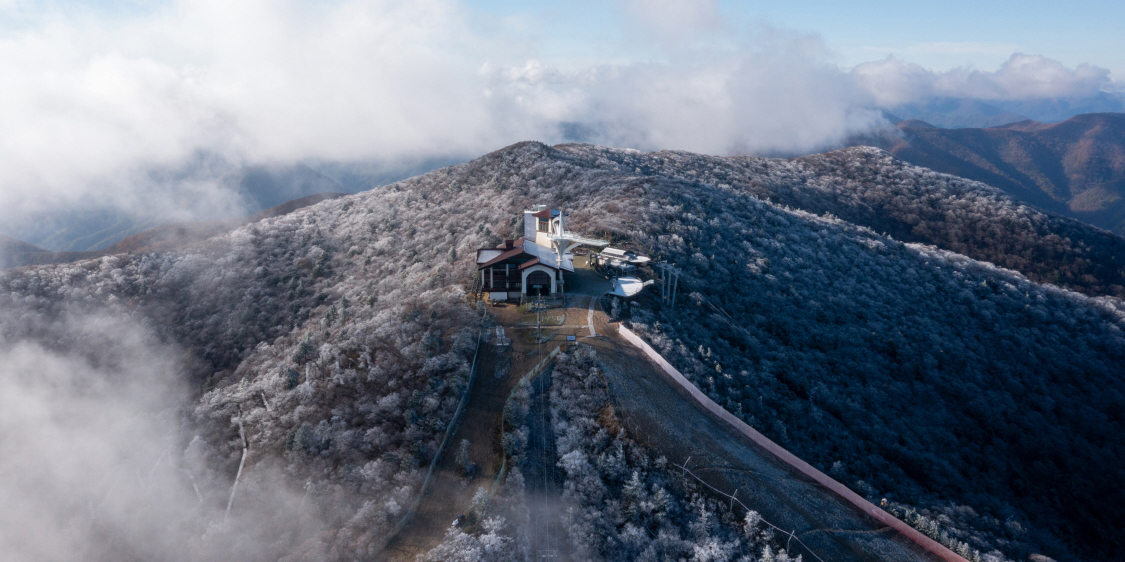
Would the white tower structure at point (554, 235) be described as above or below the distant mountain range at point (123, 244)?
above

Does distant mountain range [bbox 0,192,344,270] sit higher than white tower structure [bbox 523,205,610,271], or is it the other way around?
white tower structure [bbox 523,205,610,271]

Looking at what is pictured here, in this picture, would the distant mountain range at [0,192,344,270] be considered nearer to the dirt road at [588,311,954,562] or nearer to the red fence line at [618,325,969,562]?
the red fence line at [618,325,969,562]

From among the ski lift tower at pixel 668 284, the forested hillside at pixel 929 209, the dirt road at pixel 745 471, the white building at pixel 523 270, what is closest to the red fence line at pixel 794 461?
the dirt road at pixel 745 471

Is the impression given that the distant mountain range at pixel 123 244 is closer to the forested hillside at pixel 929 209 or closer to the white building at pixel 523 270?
the white building at pixel 523 270

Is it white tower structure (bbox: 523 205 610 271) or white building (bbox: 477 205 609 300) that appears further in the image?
white tower structure (bbox: 523 205 610 271)

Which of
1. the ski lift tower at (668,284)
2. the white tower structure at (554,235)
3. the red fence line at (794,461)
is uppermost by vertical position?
the white tower structure at (554,235)

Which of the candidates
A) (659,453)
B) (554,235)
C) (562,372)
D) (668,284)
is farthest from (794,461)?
(554,235)

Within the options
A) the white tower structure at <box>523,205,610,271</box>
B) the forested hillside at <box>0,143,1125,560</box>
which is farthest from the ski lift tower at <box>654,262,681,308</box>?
the white tower structure at <box>523,205,610,271</box>

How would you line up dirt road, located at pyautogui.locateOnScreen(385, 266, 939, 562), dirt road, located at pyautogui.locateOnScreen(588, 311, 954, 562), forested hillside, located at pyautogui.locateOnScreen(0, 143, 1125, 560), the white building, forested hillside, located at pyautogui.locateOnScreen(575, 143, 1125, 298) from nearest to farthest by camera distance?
dirt road, located at pyautogui.locateOnScreen(385, 266, 939, 562)
dirt road, located at pyautogui.locateOnScreen(588, 311, 954, 562)
forested hillside, located at pyautogui.locateOnScreen(0, 143, 1125, 560)
the white building
forested hillside, located at pyautogui.locateOnScreen(575, 143, 1125, 298)

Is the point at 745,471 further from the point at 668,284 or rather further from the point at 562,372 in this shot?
the point at 668,284
